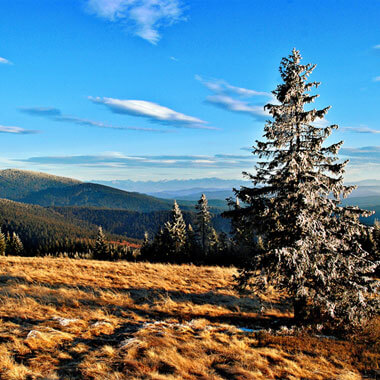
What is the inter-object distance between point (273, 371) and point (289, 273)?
404cm

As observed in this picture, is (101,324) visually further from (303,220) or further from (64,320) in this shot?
(303,220)

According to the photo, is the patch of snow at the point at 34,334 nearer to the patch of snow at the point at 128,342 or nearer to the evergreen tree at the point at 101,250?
the patch of snow at the point at 128,342

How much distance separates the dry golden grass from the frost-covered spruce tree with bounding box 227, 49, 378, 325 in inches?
66.3

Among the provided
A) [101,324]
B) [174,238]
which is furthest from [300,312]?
[174,238]

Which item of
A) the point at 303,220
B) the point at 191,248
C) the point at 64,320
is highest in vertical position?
the point at 303,220

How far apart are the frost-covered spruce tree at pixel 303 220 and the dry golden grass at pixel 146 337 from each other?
1684 millimetres

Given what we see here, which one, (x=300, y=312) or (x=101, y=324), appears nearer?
(x=101, y=324)

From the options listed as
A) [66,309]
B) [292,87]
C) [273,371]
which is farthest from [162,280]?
[292,87]

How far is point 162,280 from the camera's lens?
16.5 metres

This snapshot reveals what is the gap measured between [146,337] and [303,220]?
7.03m

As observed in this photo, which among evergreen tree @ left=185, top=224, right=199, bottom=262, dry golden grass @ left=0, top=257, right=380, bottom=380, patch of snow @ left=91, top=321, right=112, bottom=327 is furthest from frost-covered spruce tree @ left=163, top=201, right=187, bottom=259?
patch of snow @ left=91, top=321, right=112, bottom=327

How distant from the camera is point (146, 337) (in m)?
7.96

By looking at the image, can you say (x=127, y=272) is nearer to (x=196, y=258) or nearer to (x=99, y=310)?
(x=99, y=310)

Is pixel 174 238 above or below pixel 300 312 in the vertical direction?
below
